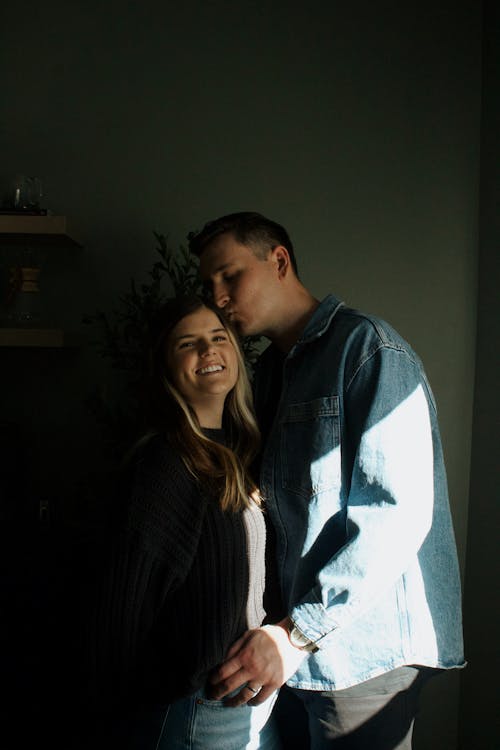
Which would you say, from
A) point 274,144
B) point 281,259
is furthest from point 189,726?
point 274,144

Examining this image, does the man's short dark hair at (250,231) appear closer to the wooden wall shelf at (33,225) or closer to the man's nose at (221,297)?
the man's nose at (221,297)

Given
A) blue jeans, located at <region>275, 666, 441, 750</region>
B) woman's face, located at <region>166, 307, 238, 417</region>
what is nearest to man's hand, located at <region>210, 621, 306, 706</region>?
blue jeans, located at <region>275, 666, 441, 750</region>

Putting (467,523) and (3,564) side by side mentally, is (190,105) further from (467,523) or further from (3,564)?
(467,523)

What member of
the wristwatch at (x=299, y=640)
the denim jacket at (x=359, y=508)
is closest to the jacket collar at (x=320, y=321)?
the denim jacket at (x=359, y=508)

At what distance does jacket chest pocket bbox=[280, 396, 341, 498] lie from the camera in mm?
1256

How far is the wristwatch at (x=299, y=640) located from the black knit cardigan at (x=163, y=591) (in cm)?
13

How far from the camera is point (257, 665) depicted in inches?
46.4

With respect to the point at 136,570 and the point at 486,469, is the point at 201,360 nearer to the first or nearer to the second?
the point at 136,570

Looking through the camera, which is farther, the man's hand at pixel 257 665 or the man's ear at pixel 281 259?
the man's ear at pixel 281 259

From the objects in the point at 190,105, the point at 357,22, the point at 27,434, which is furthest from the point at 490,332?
the point at 27,434

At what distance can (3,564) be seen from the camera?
190cm

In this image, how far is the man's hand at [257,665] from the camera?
117 centimetres

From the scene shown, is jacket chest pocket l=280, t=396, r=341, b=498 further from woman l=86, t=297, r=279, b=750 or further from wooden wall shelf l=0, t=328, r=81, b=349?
wooden wall shelf l=0, t=328, r=81, b=349

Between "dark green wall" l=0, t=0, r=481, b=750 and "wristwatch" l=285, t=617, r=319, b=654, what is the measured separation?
141 centimetres
